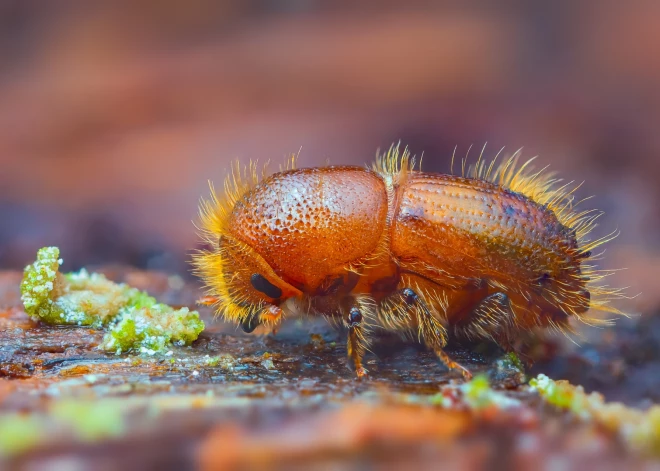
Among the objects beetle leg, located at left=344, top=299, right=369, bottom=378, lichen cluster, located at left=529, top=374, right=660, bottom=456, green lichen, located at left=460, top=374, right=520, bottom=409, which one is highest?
beetle leg, located at left=344, top=299, right=369, bottom=378

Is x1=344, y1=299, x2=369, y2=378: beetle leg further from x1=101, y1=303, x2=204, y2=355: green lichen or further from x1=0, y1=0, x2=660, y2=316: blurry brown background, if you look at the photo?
x1=0, y1=0, x2=660, y2=316: blurry brown background

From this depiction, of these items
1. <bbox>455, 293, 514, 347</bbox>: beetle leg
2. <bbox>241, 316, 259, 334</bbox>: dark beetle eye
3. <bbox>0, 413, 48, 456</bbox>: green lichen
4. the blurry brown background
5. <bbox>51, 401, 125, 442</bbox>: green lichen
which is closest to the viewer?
<bbox>0, 413, 48, 456</bbox>: green lichen

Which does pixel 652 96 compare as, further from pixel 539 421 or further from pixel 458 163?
pixel 539 421

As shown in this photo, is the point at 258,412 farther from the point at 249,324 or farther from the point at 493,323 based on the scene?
the point at 493,323

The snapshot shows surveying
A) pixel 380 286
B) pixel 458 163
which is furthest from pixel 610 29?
pixel 380 286

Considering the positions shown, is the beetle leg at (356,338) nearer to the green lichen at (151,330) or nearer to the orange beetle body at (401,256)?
the orange beetle body at (401,256)

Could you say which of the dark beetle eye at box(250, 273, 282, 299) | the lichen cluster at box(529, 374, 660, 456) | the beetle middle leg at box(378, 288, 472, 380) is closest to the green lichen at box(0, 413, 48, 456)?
the dark beetle eye at box(250, 273, 282, 299)

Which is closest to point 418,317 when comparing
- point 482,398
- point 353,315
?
point 353,315

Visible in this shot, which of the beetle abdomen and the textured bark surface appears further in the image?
the beetle abdomen
